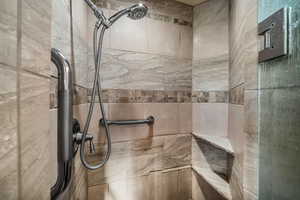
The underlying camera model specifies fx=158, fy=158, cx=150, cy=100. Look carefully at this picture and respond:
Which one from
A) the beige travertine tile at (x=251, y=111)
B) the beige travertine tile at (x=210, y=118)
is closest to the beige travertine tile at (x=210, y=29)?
the beige travertine tile at (x=210, y=118)

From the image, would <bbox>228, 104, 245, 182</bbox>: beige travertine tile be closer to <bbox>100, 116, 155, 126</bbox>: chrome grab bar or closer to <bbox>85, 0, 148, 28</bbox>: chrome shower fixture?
<bbox>100, 116, 155, 126</bbox>: chrome grab bar

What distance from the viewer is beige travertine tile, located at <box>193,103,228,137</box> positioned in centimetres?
125

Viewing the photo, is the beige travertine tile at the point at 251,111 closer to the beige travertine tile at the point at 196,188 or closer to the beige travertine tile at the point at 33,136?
the beige travertine tile at the point at 33,136

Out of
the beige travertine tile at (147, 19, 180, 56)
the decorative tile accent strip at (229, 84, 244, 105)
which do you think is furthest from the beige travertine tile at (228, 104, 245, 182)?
the beige travertine tile at (147, 19, 180, 56)

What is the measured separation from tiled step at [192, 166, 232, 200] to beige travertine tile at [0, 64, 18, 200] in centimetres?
114

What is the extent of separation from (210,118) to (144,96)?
1.88 feet

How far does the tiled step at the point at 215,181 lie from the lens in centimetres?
103

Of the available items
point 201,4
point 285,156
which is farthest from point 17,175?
point 201,4

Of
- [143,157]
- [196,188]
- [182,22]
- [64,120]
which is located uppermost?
[182,22]

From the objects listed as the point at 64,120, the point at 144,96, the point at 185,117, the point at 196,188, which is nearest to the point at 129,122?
the point at 144,96

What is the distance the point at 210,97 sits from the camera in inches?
50.9

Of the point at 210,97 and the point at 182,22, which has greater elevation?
the point at 182,22

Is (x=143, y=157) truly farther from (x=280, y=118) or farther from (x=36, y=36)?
(x=36, y=36)

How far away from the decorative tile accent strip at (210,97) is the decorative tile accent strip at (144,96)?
58 mm
